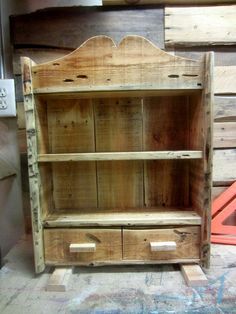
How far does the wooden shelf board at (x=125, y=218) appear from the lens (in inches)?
31.2

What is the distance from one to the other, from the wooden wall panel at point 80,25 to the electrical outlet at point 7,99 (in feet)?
0.56

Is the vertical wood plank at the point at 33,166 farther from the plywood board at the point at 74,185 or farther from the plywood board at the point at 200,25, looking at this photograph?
the plywood board at the point at 200,25

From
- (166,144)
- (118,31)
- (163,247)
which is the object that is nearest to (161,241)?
(163,247)

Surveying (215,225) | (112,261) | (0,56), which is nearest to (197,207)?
(215,225)

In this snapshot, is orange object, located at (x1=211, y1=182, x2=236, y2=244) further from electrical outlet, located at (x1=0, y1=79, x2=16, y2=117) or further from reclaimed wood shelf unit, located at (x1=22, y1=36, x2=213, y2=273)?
electrical outlet, located at (x1=0, y1=79, x2=16, y2=117)

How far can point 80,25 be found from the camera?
38.9 inches

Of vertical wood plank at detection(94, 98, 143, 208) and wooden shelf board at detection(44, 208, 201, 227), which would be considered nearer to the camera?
wooden shelf board at detection(44, 208, 201, 227)

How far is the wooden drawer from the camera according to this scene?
798mm

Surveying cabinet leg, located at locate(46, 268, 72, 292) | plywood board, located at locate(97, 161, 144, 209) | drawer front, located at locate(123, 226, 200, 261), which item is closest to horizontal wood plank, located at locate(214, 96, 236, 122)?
plywood board, located at locate(97, 161, 144, 209)

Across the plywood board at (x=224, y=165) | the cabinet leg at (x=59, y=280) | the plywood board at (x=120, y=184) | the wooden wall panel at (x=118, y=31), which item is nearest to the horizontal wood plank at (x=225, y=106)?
the wooden wall panel at (x=118, y=31)

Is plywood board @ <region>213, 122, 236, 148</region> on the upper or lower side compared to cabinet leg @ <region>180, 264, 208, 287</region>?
upper

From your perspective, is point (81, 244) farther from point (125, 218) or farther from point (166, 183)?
point (166, 183)

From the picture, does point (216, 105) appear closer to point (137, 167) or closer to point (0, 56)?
point (137, 167)

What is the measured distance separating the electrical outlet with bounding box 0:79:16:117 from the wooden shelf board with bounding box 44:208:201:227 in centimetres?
46
